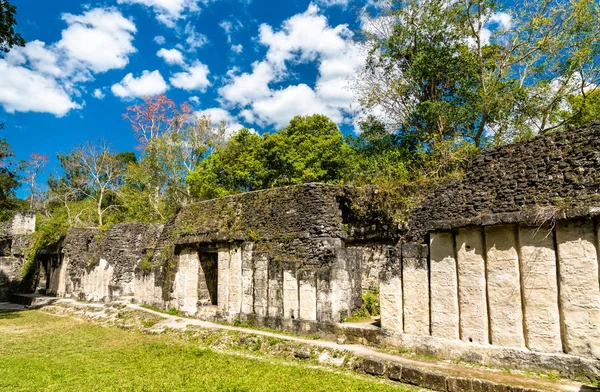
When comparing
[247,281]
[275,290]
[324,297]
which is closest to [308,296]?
[324,297]

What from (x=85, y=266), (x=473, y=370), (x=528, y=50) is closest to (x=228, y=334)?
(x=473, y=370)

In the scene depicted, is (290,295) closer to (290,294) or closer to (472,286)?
(290,294)

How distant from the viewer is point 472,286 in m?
6.54

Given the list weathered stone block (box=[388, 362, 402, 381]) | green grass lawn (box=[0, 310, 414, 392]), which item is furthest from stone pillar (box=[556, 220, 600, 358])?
green grass lawn (box=[0, 310, 414, 392])

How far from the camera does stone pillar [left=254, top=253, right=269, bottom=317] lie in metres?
10.2

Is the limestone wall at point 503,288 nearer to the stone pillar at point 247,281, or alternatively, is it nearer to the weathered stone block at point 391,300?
the weathered stone block at point 391,300

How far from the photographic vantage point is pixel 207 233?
1222 centimetres

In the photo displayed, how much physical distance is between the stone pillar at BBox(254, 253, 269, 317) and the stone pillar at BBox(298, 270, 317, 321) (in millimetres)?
1173

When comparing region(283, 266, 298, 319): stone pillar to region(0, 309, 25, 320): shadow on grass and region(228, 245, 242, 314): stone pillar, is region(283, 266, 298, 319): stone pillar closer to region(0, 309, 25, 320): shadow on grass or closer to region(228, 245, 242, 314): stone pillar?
region(228, 245, 242, 314): stone pillar

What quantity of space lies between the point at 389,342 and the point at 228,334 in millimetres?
3962

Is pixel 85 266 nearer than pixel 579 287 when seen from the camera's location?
No

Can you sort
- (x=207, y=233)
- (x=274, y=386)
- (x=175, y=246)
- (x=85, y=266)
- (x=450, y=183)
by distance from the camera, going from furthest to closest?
(x=85, y=266), (x=175, y=246), (x=207, y=233), (x=450, y=183), (x=274, y=386)

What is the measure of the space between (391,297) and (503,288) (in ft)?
6.45

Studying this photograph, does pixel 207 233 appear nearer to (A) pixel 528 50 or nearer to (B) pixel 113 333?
(B) pixel 113 333
